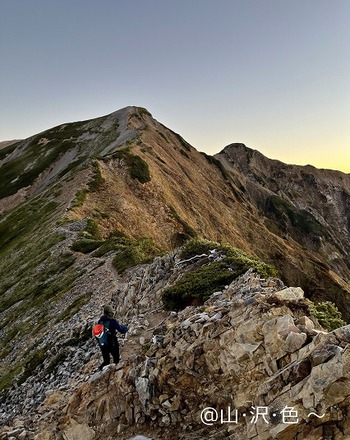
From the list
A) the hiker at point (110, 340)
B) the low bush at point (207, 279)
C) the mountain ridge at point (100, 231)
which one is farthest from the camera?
the mountain ridge at point (100, 231)

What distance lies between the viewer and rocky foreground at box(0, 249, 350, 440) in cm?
855

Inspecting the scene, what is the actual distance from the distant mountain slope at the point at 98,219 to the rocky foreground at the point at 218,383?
717cm

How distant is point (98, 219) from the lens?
152 ft

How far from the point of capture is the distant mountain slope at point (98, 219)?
28.1 m

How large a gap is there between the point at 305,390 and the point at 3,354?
2165 centimetres

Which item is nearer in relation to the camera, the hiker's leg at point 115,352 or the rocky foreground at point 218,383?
the rocky foreground at point 218,383

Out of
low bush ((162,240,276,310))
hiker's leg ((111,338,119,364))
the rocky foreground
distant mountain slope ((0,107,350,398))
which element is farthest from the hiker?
distant mountain slope ((0,107,350,398))

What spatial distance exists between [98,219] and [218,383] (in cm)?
3742

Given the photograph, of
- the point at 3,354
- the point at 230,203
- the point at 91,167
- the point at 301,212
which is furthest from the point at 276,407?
the point at 301,212

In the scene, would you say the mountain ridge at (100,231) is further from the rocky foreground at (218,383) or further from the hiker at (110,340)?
the hiker at (110,340)

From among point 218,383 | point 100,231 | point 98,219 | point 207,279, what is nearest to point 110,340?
point 218,383

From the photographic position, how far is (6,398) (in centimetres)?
1791

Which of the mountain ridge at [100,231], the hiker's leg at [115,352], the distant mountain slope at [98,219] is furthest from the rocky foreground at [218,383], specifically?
the distant mountain slope at [98,219]

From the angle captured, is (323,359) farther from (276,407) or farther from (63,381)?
(63,381)
